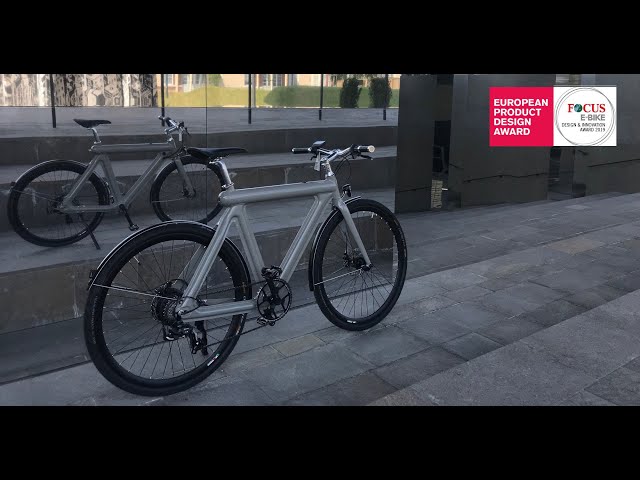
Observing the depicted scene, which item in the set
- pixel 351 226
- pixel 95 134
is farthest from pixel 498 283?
pixel 95 134

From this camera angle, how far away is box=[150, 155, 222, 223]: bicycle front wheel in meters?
4.59

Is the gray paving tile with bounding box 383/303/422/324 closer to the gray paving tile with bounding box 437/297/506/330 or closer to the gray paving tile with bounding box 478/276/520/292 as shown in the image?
the gray paving tile with bounding box 437/297/506/330

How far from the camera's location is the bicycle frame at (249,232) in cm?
310

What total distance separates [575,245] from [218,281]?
4.29 metres

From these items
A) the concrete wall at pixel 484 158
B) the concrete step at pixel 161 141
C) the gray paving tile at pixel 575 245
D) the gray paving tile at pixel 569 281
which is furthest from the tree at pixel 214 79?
the concrete wall at pixel 484 158

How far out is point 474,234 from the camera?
701 cm

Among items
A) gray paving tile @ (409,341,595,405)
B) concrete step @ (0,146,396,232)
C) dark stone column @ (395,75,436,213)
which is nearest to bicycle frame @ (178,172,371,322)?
concrete step @ (0,146,396,232)

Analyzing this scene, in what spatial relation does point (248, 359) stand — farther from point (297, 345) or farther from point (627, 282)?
point (627, 282)

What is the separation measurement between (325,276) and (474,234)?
358 centimetres

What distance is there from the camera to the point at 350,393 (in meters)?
3.14

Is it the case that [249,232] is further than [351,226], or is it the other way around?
[351,226]

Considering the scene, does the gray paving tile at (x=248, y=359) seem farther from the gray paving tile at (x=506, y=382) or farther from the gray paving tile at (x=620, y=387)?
the gray paving tile at (x=620, y=387)
